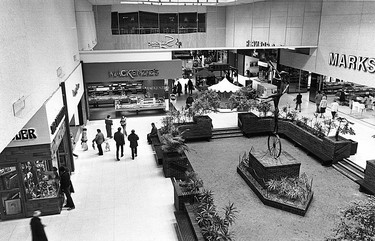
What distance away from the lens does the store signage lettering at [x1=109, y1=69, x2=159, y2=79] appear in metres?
18.7

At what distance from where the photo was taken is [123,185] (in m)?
11.0

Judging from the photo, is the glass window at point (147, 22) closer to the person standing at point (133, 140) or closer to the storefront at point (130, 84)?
the storefront at point (130, 84)

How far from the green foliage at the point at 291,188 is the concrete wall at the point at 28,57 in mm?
6937

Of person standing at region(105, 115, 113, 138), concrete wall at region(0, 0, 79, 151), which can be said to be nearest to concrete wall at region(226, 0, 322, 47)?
person standing at region(105, 115, 113, 138)

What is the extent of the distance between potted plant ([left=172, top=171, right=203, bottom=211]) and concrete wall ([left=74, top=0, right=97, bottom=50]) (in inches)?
413

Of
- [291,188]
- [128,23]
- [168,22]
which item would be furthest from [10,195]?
[168,22]

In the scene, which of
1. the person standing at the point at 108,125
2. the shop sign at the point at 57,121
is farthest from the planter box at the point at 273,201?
the person standing at the point at 108,125

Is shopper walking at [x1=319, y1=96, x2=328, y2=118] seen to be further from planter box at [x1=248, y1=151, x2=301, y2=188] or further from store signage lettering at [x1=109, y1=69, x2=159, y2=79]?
store signage lettering at [x1=109, y1=69, x2=159, y2=79]

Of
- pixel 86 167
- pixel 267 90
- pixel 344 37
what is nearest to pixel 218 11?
pixel 267 90

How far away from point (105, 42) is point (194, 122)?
349 inches

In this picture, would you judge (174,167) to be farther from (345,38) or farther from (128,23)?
(345,38)

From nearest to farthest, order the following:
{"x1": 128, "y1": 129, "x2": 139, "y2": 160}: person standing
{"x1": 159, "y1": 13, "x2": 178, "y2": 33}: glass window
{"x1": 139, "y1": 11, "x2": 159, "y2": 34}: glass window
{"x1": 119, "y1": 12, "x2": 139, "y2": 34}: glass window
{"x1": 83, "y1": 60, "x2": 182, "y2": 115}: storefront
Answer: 1. {"x1": 128, "y1": 129, "x2": 139, "y2": 160}: person standing
2. {"x1": 83, "y1": 60, "x2": 182, "y2": 115}: storefront
3. {"x1": 119, "y1": 12, "x2": 139, "y2": 34}: glass window
4. {"x1": 139, "y1": 11, "x2": 159, "y2": 34}: glass window
5. {"x1": 159, "y1": 13, "x2": 178, "y2": 33}: glass window

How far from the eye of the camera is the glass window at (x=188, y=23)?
20.5m

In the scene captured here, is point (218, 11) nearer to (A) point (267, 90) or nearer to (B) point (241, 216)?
(A) point (267, 90)
